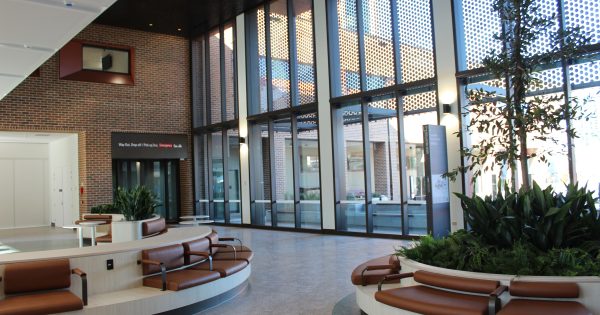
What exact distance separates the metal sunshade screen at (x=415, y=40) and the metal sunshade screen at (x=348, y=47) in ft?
3.73

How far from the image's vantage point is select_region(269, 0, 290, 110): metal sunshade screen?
1213cm

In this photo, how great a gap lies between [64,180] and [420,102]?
10642mm

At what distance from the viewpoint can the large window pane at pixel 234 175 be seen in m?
14.1

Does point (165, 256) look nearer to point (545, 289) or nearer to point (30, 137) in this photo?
point (545, 289)

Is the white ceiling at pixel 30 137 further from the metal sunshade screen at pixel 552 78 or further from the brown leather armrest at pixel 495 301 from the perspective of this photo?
the brown leather armrest at pixel 495 301

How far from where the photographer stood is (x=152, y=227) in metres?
7.65

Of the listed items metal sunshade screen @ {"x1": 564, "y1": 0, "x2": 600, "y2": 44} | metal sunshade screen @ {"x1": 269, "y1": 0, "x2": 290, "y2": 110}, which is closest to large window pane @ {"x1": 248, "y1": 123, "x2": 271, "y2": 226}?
metal sunshade screen @ {"x1": 269, "y1": 0, "x2": 290, "y2": 110}

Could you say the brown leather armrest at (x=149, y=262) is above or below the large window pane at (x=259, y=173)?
below

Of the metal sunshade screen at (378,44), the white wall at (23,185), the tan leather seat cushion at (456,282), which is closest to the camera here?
the tan leather seat cushion at (456,282)

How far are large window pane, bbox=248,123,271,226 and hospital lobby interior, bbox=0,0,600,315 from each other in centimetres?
5

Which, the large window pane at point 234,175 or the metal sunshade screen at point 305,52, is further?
the large window pane at point 234,175

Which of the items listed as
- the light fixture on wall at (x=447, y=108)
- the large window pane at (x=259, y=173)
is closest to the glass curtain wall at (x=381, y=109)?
the light fixture on wall at (x=447, y=108)

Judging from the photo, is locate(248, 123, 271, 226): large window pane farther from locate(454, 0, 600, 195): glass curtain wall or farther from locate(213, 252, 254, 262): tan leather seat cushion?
locate(213, 252, 254, 262): tan leather seat cushion

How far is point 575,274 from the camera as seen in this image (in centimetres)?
356
